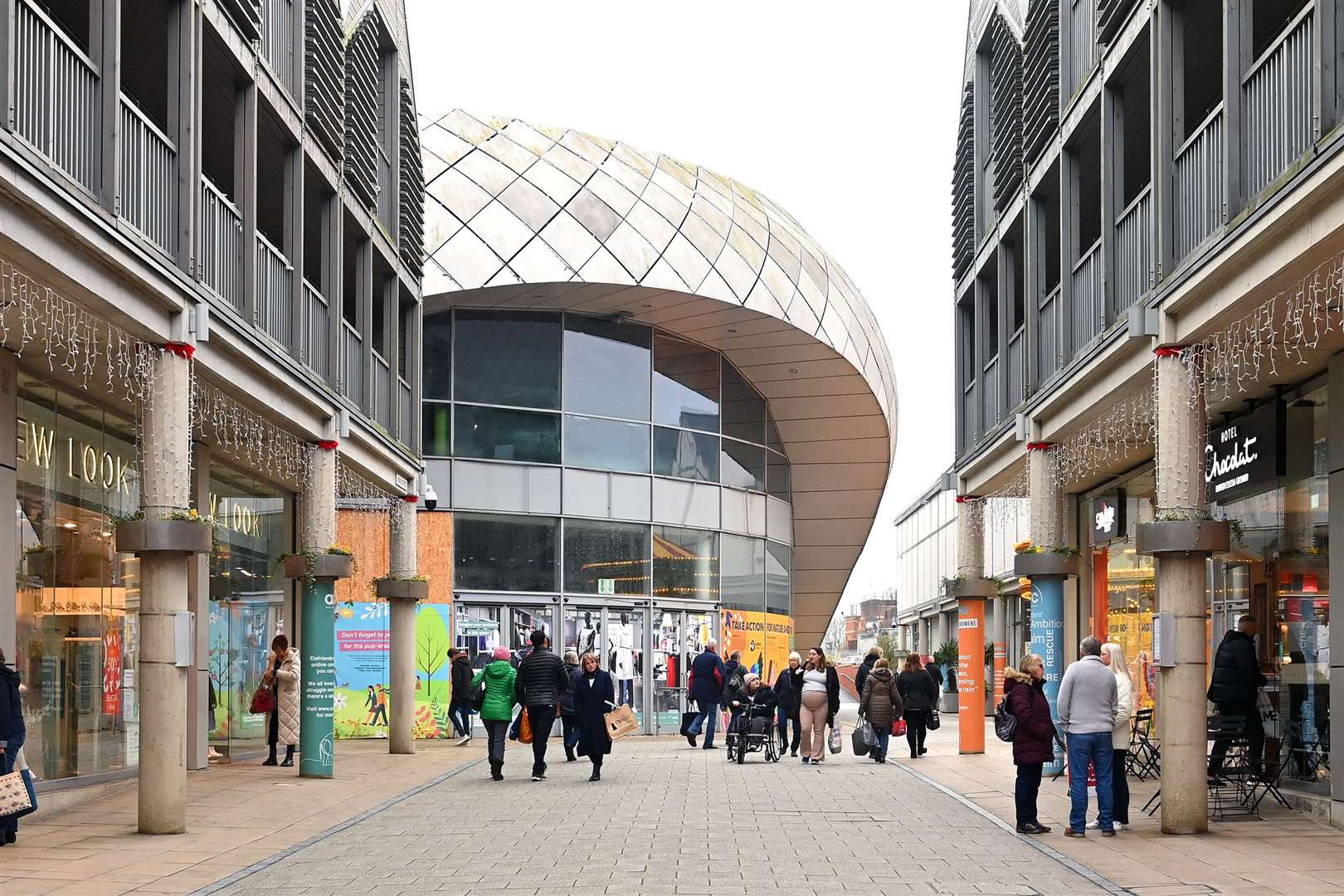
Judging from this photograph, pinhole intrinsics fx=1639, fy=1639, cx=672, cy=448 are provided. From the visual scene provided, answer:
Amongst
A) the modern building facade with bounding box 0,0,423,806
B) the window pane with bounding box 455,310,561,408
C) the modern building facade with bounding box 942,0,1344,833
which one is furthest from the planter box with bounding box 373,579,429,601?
the modern building facade with bounding box 942,0,1344,833

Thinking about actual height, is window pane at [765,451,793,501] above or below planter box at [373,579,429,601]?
above

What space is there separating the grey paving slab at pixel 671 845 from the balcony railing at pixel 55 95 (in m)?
5.03

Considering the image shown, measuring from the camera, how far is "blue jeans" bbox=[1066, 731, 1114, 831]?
12.4 m

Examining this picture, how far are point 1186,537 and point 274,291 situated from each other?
31.6 feet

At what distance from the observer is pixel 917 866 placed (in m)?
10.6

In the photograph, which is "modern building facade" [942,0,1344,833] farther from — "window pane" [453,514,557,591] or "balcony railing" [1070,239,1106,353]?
"window pane" [453,514,557,591]

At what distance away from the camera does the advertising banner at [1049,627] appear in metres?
18.3

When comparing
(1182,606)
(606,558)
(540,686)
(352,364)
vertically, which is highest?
(352,364)

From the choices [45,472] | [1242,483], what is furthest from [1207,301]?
[45,472]

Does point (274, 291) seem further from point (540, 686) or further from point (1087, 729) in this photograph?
point (1087, 729)

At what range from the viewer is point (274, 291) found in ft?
56.5

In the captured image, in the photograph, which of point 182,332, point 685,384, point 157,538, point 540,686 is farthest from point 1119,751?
point 685,384

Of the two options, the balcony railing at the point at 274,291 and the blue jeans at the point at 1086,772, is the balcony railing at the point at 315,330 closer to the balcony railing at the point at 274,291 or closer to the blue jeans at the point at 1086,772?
the balcony railing at the point at 274,291

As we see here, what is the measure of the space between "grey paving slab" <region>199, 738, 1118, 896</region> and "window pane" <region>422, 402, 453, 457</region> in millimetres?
11843
